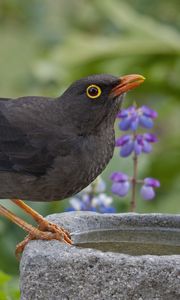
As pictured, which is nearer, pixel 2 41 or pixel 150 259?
pixel 150 259

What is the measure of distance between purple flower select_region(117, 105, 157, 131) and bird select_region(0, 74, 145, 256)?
302 millimetres

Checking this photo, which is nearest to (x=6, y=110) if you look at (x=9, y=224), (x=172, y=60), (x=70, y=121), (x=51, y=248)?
(x=70, y=121)

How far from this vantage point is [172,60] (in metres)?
9.47

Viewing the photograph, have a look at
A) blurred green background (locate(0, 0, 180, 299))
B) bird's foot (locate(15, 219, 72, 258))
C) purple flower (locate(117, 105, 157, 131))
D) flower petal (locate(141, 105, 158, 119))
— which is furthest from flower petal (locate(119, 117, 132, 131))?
blurred green background (locate(0, 0, 180, 299))

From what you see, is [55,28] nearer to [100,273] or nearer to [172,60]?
[172,60]

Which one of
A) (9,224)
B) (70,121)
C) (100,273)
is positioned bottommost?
(9,224)

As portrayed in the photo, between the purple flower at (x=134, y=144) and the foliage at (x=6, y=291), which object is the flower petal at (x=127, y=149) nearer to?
the purple flower at (x=134, y=144)

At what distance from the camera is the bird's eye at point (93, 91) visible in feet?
16.2

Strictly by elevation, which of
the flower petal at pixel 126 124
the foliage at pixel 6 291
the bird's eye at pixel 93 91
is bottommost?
the foliage at pixel 6 291

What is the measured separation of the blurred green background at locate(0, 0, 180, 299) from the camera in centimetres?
771

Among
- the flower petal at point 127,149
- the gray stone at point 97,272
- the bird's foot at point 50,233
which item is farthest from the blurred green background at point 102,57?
the gray stone at point 97,272

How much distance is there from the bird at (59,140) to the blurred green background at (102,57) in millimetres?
2234

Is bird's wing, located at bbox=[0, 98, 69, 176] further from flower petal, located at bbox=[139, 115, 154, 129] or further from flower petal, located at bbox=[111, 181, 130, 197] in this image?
flower petal, located at bbox=[139, 115, 154, 129]

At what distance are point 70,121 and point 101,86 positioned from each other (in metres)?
0.25
